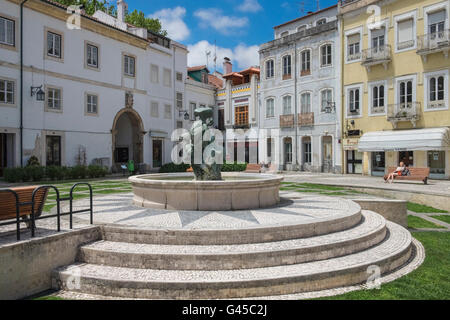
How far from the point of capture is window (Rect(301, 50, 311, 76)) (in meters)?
27.7

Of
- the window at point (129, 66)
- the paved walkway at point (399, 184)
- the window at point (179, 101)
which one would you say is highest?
the window at point (129, 66)

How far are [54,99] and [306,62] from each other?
1918cm

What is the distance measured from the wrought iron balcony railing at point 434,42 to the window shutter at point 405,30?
37.0 inches

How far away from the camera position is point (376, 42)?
23453 millimetres

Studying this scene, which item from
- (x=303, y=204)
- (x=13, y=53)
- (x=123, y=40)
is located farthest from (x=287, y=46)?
(x=303, y=204)

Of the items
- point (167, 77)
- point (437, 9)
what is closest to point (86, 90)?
point (167, 77)

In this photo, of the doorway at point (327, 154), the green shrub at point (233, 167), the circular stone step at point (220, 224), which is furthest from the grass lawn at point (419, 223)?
the green shrub at point (233, 167)

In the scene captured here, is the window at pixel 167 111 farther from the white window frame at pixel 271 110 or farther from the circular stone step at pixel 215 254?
the circular stone step at pixel 215 254

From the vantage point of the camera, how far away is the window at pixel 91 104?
23.6 metres

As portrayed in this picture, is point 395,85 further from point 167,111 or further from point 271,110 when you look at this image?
point 167,111

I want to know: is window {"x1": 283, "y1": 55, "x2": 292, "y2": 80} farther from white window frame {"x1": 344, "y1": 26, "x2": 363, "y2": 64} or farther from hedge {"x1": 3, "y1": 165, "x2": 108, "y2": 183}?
hedge {"x1": 3, "y1": 165, "x2": 108, "y2": 183}

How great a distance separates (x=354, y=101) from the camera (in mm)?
24703

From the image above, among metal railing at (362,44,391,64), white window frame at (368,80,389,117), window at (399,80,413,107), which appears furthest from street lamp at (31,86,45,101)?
window at (399,80,413,107)
